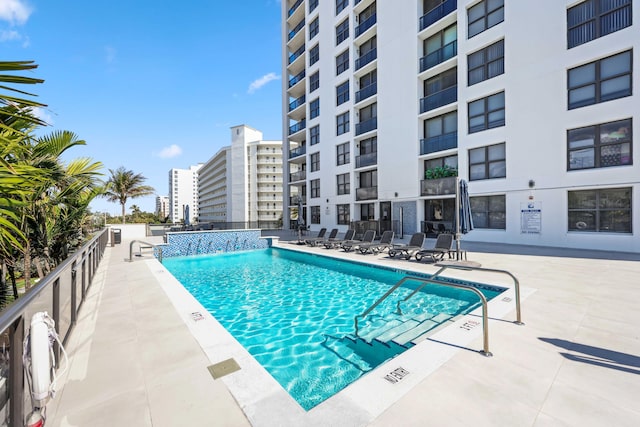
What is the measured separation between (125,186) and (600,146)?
1464 inches

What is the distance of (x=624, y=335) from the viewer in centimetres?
379

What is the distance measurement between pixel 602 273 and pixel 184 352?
10251mm

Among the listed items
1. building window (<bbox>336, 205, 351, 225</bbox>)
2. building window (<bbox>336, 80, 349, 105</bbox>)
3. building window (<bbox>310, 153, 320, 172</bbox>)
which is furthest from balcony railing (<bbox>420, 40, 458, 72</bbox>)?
building window (<bbox>310, 153, 320, 172</bbox>)

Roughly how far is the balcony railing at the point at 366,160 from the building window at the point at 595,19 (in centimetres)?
1156

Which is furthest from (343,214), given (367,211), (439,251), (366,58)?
(439,251)

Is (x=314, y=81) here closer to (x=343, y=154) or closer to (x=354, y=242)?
(x=343, y=154)

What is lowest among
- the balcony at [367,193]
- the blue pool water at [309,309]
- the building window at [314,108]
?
the blue pool water at [309,309]

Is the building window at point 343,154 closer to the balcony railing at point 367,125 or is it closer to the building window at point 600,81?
the balcony railing at point 367,125

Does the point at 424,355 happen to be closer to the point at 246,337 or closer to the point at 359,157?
the point at 246,337

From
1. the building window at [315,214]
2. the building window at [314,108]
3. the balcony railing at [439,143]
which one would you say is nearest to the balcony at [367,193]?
the balcony railing at [439,143]

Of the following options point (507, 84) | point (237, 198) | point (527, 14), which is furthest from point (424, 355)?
point (237, 198)

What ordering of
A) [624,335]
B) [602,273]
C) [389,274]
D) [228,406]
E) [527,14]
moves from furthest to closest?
1. [527,14]
2. [389,274]
3. [602,273]
4. [624,335]
5. [228,406]

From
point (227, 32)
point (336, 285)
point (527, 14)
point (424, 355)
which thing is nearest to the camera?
point (424, 355)

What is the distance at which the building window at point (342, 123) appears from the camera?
23.2 metres
